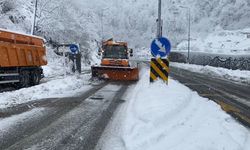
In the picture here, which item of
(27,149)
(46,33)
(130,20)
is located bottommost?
(27,149)

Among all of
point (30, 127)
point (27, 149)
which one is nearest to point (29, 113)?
point (30, 127)

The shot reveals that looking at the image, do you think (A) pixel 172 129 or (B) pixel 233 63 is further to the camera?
(B) pixel 233 63

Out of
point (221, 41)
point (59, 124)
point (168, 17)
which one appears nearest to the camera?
point (59, 124)

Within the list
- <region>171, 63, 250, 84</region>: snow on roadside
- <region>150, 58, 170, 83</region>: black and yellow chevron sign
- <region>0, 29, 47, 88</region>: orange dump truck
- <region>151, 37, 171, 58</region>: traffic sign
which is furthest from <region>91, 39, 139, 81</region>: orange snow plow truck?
<region>151, 37, 171, 58</region>: traffic sign

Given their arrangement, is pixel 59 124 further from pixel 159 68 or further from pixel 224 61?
pixel 224 61

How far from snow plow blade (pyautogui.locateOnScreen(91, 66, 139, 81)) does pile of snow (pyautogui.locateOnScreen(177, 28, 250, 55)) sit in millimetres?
77950

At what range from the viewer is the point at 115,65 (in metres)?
26.5

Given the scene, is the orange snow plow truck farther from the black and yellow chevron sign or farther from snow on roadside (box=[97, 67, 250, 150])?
snow on roadside (box=[97, 67, 250, 150])

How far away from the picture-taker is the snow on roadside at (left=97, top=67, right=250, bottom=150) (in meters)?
7.39

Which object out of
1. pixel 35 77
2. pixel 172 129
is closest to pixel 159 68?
pixel 172 129

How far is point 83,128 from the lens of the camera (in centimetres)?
945

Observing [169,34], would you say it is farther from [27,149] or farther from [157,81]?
[27,149]

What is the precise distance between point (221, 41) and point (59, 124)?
4239 inches

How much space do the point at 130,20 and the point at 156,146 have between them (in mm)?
133454
